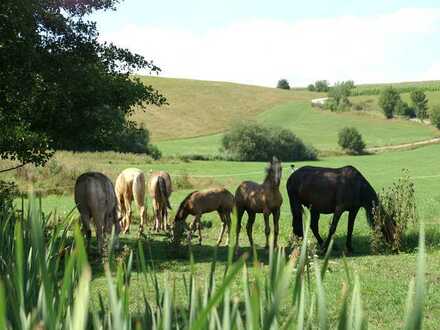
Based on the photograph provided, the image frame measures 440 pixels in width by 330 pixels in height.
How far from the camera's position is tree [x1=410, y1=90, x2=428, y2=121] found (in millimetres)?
101825

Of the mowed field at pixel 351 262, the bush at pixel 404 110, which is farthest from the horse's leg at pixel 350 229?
the bush at pixel 404 110

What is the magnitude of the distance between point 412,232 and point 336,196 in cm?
260

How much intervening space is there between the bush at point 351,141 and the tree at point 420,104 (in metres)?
34.0

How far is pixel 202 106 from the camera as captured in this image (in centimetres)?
9725

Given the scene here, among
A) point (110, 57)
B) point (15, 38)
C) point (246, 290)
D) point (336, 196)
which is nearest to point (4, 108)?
point (15, 38)

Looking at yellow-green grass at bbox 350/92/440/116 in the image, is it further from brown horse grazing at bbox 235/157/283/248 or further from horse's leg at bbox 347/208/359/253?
brown horse grazing at bbox 235/157/283/248

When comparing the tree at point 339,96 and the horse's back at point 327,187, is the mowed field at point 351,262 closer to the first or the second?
the horse's back at point 327,187

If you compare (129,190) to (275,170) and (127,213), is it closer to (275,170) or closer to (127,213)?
(127,213)

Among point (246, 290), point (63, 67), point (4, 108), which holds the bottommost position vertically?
point (246, 290)

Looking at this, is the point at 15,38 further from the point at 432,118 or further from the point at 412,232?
the point at 432,118

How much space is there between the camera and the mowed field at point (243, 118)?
7925cm

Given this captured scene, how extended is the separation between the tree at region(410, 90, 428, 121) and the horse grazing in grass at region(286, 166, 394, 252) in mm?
92100

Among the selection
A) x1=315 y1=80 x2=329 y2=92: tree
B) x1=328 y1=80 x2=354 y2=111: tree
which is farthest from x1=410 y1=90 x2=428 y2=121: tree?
x1=315 y1=80 x2=329 y2=92: tree

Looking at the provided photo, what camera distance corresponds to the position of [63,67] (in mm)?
13438
